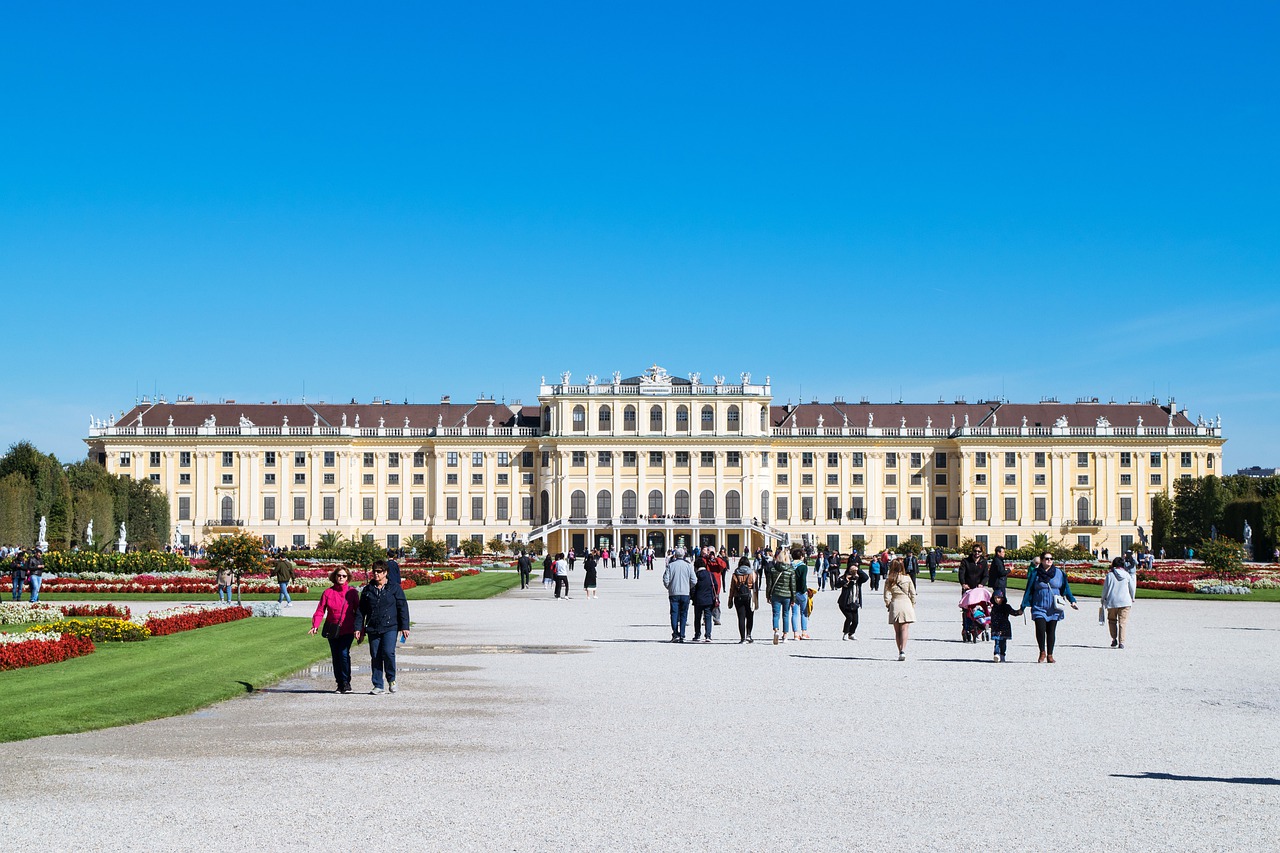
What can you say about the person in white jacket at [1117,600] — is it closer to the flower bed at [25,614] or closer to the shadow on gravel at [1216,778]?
the shadow on gravel at [1216,778]

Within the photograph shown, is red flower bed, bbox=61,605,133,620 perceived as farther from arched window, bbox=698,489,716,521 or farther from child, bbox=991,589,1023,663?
arched window, bbox=698,489,716,521

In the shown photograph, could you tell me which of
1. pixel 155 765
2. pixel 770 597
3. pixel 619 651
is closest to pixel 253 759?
pixel 155 765

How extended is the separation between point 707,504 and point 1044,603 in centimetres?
7955

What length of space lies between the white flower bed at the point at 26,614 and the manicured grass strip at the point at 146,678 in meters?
3.25

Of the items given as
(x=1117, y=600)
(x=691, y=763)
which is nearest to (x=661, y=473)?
(x=1117, y=600)

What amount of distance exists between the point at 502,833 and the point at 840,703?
6.66m

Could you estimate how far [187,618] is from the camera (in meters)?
23.6

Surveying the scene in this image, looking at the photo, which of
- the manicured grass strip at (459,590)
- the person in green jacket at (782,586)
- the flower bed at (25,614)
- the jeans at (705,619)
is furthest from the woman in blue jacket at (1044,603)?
the manicured grass strip at (459,590)

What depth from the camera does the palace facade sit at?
322 ft

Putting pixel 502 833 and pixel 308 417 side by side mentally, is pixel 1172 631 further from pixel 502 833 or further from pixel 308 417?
pixel 308 417

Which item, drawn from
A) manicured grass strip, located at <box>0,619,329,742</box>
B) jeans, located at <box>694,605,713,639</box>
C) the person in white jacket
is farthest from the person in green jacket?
manicured grass strip, located at <box>0,619,329,742</box>

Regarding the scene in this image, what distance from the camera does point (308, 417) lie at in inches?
4013

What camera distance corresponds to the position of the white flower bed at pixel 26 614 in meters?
23.8

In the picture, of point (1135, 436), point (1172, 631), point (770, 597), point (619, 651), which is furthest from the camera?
point (1135, 436)
